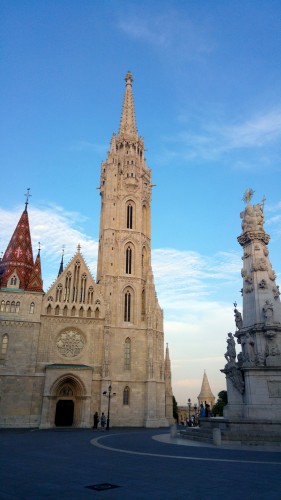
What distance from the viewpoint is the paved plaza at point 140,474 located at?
7.81 metres

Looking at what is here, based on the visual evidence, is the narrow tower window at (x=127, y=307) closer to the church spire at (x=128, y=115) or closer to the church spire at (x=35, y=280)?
the church spire at (x=35, y=280)

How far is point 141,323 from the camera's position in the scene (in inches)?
1623

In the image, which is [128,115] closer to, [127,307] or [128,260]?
[128,260]

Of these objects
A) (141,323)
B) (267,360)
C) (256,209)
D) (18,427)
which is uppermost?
(256,209)

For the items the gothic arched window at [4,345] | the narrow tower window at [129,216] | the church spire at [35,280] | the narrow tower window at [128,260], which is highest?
the narrow tower window at [129,216]

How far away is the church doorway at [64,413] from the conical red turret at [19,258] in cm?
1197

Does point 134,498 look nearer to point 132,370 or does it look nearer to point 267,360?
point 267,360

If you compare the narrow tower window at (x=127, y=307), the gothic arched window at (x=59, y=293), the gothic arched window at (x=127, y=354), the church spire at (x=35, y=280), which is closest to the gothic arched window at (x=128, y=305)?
the narrow tower window at (x=127, y=307)

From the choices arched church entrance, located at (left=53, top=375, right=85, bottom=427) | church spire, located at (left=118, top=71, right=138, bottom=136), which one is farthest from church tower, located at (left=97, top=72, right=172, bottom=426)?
arched church entrance, located at (left=53, top=375, right=85, bottom=427)

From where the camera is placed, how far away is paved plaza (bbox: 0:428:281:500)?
781 centimetres

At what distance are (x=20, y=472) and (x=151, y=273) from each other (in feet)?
113

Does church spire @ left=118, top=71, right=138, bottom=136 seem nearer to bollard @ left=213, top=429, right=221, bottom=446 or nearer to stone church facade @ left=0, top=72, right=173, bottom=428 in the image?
stone church facade @ left=0, top=72, right=173, bottom=428

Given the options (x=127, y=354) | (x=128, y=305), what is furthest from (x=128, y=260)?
(x=127, y=354)

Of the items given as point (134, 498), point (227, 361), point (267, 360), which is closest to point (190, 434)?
point (227, 361)
